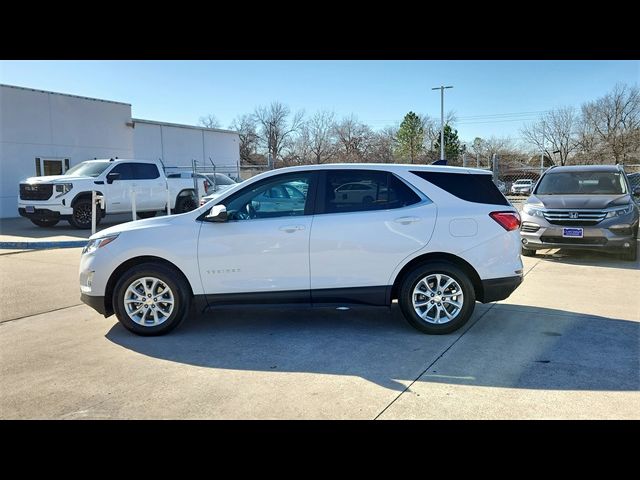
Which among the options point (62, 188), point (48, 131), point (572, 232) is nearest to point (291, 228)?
point (572, 232)

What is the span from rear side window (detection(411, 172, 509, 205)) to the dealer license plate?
4.48 meters

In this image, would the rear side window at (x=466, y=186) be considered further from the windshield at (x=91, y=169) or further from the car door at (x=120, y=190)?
the windshield at (x=91, y=169)

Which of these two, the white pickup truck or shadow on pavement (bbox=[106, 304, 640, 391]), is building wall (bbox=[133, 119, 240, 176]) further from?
shadow on pavement (bbox=[106, 304, 640, 391])

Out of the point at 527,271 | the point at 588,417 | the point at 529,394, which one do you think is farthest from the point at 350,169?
the point at 527,271

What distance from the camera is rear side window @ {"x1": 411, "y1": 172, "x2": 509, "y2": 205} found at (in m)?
5.19

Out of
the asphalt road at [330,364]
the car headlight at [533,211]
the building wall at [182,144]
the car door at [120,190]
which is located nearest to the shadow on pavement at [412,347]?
the asphalt road at [330,364]

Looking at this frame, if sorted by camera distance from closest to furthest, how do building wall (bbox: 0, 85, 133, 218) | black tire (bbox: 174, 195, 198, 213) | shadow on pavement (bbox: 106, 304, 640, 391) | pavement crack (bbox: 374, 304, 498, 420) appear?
pavement crack (bbox: 374, 304, 498, 420), shadow on pavement (bbox: 106, 304, 640, 391), black tire (bbox: 174, 195, 198, 213), building wall (bbox: 0, 85, 133, 218)

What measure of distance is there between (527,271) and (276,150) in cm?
6206

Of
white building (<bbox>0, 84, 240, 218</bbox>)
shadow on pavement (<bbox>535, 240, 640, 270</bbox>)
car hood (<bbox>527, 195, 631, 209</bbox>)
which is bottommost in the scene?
shadow on pavement (<bbox>535, 240, 640, 270</bbox>)

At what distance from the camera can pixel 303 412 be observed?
3438 millimetres

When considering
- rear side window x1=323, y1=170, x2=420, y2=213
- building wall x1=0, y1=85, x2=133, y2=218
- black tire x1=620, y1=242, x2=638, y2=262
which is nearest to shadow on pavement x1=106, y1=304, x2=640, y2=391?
rear side window x1=323, y1=170, x2=420, y2=213

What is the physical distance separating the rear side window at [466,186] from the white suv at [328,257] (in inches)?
0.6

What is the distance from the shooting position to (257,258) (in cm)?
A: 507
